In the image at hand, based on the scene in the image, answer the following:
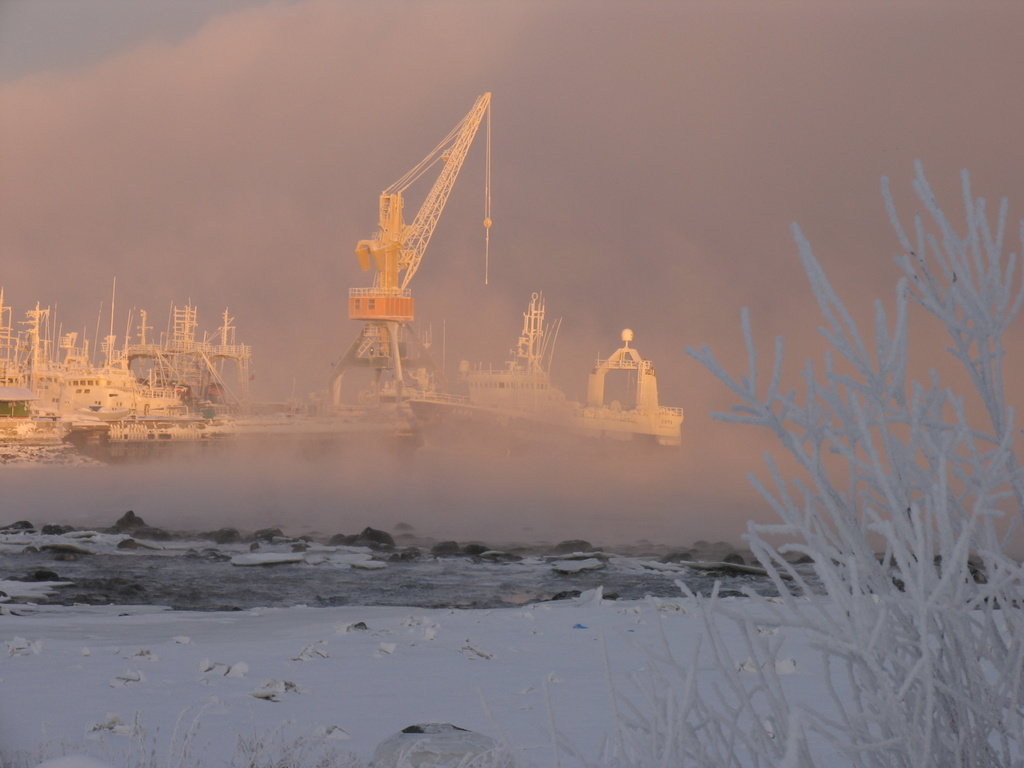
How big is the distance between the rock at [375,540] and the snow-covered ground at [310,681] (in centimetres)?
1210

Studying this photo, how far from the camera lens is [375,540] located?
20.8 m

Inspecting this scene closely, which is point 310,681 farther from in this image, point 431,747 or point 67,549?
point 67,549

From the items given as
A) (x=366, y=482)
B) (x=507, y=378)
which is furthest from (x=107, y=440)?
(x=507, y=378)

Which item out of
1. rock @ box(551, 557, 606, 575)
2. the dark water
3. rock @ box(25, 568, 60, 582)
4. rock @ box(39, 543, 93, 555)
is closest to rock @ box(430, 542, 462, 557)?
the dark water

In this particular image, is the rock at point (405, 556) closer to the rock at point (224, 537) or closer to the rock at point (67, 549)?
the rock at point (67, 549)

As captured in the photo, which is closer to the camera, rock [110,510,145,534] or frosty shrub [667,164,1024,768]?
frosty shrub [667,164,1024,768]

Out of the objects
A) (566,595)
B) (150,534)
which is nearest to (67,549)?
(150,534)

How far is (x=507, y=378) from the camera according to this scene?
44.2m

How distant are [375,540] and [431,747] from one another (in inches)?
696

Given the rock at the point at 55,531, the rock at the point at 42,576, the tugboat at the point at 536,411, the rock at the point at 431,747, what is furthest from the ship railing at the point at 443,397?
the rock at the point at 431,747

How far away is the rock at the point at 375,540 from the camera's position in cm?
2005

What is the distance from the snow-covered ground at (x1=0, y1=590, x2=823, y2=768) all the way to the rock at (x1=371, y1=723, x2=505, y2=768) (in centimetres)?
16

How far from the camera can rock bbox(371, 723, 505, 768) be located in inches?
131

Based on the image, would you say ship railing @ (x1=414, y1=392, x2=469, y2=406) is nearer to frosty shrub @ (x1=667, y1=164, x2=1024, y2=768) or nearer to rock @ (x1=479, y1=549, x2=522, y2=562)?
rock @ (x1=479, y1=549, x2=522, y2=562)
